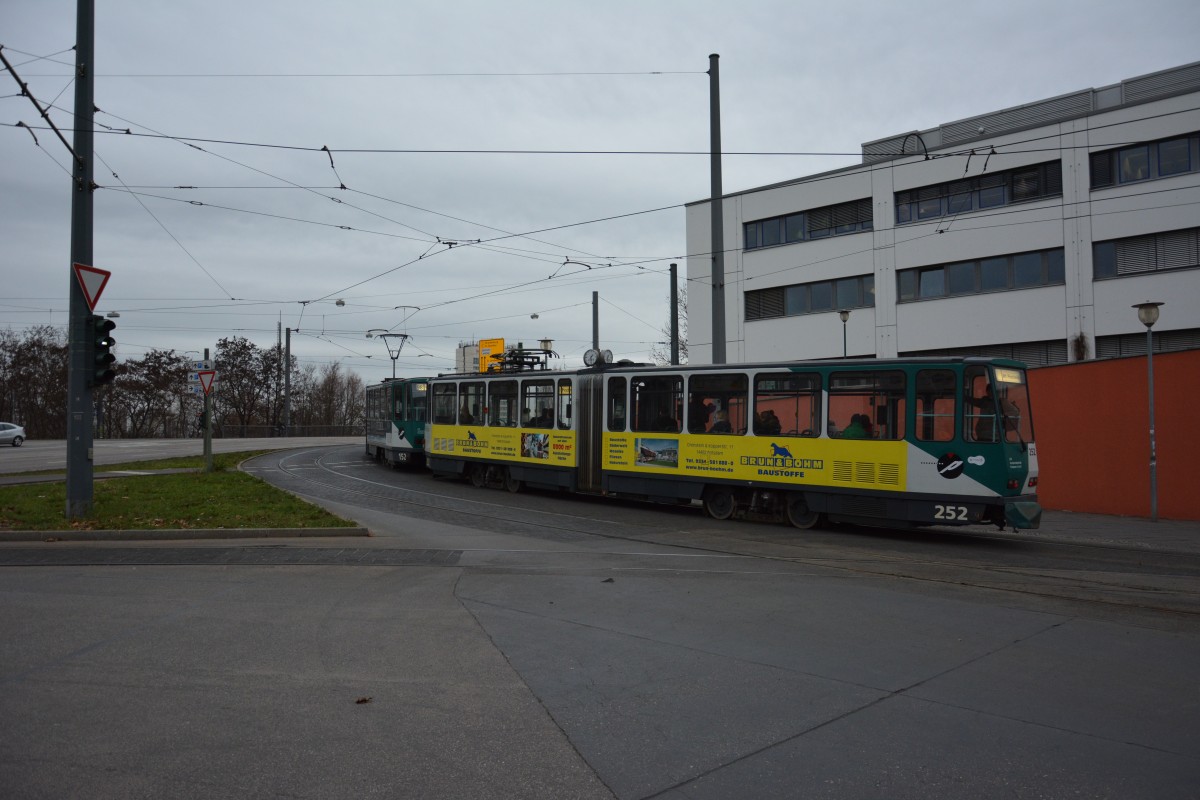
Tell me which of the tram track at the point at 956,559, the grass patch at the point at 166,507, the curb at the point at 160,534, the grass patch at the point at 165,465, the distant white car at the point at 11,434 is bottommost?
the tram track at the point at 956,559

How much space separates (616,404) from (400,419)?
1166 cm

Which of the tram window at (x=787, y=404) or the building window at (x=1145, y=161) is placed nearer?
the tram window at (x=787, y=404)

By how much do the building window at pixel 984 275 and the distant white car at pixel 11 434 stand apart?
1644 inches

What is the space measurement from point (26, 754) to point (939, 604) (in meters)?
7.48

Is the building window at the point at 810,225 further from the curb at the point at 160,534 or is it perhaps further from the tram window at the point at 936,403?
the curb at the point at 160,534

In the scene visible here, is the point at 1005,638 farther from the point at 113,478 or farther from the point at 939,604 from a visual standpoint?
the point at 113,478

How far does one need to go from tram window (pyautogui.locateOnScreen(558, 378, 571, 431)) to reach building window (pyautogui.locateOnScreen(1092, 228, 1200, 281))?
60.4ft

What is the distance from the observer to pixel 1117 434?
17.5 meters

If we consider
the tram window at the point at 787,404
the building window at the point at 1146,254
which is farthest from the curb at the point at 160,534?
the building window at the point at 1146,254

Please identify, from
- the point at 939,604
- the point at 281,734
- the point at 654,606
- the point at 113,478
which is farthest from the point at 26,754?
the point at 113,478

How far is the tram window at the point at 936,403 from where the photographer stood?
44.1 feet

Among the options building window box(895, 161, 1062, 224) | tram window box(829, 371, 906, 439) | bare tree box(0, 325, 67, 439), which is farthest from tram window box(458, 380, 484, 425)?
bare tree box(0, 325, 67, 439)

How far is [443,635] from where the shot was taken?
713 centimetres

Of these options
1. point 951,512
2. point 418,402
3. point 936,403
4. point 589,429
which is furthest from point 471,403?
point 951,512
